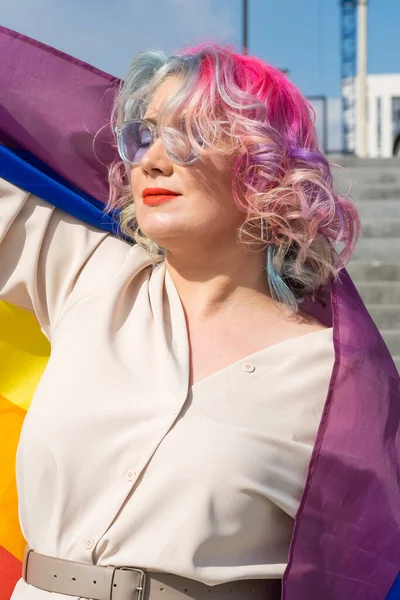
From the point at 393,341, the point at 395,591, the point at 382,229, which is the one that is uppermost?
the point at 395,591

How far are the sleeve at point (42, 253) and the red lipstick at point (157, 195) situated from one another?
20cm

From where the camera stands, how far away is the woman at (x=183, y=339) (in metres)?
1.52

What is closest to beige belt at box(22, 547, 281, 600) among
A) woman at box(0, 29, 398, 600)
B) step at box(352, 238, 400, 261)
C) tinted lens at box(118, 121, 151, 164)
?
woman at box(0, 29, 398, 600)

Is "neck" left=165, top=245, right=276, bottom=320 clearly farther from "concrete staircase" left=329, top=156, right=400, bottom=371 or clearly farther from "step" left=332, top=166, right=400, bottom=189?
"step" left=332, top=166, right=400, bottom=189

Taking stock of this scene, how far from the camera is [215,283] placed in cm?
181

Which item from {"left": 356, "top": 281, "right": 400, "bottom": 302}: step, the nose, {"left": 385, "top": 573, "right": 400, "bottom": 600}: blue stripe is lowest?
{"left": 356, "top": 281, "right": 400, "bottom": 302}: step

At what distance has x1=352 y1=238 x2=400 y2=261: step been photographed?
4.74m

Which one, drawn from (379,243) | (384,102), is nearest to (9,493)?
(379,243)

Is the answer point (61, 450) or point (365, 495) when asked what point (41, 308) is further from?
point (365, 495)

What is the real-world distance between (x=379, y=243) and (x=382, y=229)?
28 centimetres

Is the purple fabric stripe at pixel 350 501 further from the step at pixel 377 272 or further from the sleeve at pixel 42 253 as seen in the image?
the step at pixel 377 272

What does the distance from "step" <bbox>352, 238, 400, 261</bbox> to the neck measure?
9.72ft

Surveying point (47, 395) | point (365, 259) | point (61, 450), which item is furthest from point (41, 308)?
point (365, 259)

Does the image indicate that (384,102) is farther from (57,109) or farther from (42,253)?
(42,253)
